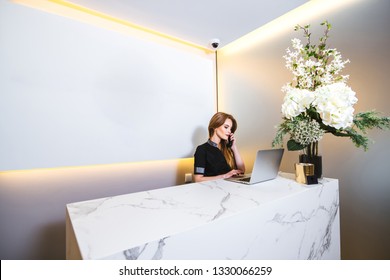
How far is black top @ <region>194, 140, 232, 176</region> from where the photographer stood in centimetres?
209

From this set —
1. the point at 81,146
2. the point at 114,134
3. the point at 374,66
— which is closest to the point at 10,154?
the point at 81,146

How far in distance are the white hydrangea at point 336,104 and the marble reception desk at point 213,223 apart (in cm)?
36

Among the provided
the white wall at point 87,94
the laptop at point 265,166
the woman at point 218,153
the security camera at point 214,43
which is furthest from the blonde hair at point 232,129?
the laptop at point 265,166

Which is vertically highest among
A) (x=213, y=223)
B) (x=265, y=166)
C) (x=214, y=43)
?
(x=214, y=43)

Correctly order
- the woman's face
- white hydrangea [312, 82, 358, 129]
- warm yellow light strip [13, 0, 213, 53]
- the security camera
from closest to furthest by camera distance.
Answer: white hydrangea [312, 82, 358, 129] → warm yellow light strip [13, 0, 213, 53] → the woman's face → the security camera

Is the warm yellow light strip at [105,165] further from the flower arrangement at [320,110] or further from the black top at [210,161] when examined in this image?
the flower arrangement at [320,110]

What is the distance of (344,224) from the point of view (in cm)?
164

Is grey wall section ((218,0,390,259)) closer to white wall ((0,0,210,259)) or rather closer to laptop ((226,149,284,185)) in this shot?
laptop ((226,149,284,185))

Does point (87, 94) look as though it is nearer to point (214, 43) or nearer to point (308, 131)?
point (214, 43)

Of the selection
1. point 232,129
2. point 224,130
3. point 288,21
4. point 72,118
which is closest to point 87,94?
point 72,118

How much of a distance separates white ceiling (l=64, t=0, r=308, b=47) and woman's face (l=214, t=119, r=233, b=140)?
40.1 inches

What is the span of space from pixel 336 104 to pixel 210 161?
1288mm

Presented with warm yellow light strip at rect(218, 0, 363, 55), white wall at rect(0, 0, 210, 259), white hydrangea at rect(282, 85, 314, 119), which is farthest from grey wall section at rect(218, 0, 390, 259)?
white wall at rect(0, 0, 210, 259)

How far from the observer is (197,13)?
193cm
